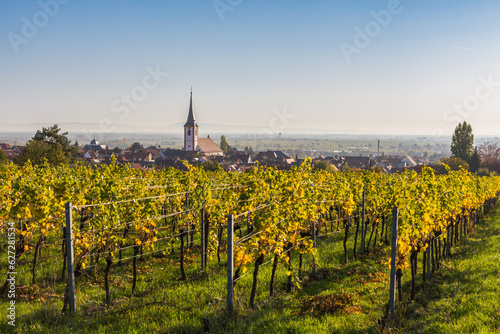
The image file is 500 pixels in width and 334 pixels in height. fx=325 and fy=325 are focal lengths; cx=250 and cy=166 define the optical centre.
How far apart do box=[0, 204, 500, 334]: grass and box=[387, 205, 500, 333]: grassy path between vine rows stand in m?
0.02

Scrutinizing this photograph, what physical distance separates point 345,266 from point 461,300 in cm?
379

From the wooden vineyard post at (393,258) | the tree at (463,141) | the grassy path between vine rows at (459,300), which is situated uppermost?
the tree at (463,141)

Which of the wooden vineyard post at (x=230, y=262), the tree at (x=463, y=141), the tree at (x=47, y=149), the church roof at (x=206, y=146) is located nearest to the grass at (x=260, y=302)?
the wooden vineyard post at (x=230, y=262)

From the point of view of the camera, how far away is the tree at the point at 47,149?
42.2 m

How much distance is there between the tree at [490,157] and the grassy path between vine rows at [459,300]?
74427mm

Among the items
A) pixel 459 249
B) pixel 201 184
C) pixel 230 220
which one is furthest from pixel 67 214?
pixel 459 249

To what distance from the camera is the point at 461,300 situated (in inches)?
306

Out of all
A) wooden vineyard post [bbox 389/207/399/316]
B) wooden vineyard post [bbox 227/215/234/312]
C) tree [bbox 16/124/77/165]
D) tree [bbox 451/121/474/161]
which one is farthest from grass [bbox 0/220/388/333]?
tree [bbox 451/121/474/161]

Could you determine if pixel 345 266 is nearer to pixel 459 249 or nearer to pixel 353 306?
A: pixel 353 306

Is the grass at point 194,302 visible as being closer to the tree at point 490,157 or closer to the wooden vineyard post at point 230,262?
the wooden vineyard post at point 230,262

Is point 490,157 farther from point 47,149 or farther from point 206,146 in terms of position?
point 47,149

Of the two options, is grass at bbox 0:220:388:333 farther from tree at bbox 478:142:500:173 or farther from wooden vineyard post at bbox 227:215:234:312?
tree at bbox 478:142:500:173

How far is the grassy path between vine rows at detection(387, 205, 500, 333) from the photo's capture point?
20.9 ft

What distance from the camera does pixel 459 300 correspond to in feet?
25.8
